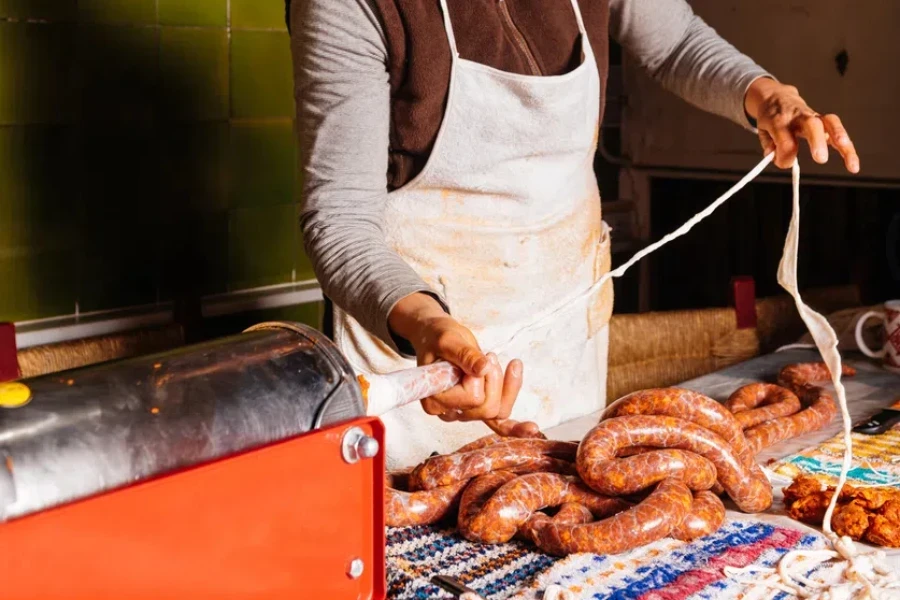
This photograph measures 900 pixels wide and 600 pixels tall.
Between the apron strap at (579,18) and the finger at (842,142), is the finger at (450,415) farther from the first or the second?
the apron strap at (579,18)

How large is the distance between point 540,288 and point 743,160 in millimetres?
1959

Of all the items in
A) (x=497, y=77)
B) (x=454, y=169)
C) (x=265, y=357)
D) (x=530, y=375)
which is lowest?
(x=530, y=375)

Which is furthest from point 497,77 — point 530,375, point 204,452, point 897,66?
point 897,66

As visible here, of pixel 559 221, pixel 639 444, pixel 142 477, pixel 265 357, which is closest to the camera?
pixel 142 477

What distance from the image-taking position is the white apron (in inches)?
83.9

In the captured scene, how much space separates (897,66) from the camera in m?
3.62

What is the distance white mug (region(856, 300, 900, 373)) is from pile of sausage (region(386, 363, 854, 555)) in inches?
42.3

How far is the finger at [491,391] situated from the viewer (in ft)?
4.78

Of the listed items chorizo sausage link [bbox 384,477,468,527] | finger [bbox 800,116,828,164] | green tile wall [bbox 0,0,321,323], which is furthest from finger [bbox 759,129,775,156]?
green tile wall [bbox 0,0,321,323]

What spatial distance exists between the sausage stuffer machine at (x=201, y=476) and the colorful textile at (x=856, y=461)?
0.95 metres

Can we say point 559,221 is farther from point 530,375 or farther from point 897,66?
point 897,66

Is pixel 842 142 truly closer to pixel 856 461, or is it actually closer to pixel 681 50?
pixel 856 461

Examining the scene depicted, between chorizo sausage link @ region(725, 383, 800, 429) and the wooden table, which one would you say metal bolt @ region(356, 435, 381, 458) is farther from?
chorizo sausage link @ region(725, 383, 800, 429)

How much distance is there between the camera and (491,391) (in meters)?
1.47
